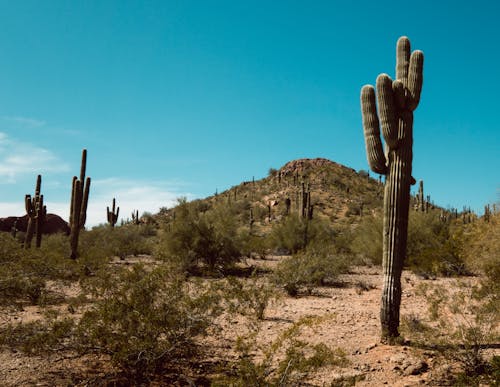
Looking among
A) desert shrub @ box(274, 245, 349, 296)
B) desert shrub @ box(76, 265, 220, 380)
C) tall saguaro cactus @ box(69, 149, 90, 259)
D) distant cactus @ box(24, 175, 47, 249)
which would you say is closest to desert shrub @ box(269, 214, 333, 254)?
desert shrub @ box(274, 245, 349, 296)

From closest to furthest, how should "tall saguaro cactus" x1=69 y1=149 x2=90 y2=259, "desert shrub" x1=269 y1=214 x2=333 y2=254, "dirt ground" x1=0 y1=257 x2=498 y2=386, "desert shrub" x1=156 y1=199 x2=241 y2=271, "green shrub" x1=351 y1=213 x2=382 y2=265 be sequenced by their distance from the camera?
"dirt ground" x1=0 y1=257 x2=498 y2=386 → "desert shrub" x1=156 y1=199 x2=241 y2=271 → "tall saguaro cactus" x1=69 y1=149 x2=90 y2=259 → "green shrub" x1=351 y1=213 x2=382 y2=265 → "desert shrub" x1=269 y1=214 x2=333 y2=254

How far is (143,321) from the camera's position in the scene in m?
5.61

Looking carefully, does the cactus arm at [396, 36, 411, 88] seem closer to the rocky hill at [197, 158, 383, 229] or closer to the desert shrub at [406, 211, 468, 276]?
the desert shrub at [406, 211, 468, 276]

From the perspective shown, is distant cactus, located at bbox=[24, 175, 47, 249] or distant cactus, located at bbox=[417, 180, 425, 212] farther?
distant cactus, located at bbox=[417, 180, 425, 212]

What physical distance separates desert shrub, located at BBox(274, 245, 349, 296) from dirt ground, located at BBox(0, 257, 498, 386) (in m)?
1.41

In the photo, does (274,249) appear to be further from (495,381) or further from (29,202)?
(495,381)

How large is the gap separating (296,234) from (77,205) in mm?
12548

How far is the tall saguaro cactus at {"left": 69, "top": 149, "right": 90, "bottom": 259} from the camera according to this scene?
18642 mm

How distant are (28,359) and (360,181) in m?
62.0

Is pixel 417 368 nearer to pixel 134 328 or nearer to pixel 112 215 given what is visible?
pixel 134 328

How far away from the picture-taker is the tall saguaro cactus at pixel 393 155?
24.5ft

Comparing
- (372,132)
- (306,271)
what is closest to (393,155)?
(372,132)

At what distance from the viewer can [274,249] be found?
85.8ft

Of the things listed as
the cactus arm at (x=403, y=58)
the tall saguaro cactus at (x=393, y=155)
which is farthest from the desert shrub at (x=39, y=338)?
the cactus arm at (x=403, y=58)
